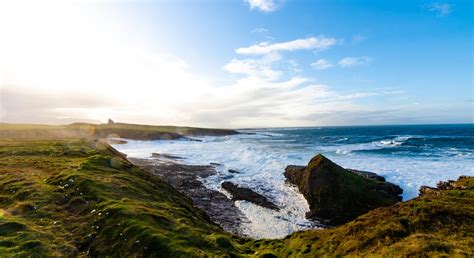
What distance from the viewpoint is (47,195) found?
15336 mm

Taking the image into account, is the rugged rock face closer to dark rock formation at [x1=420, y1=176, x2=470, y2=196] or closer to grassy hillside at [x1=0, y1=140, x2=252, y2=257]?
dark rock formation at [x1=420, y1=176, x2=470, y2=196]

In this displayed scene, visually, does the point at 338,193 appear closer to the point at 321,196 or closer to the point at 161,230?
the point at 321,196

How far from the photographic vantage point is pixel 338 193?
919 inches

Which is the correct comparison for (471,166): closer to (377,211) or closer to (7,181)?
(377,211)

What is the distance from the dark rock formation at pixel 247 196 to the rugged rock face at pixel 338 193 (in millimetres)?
3710

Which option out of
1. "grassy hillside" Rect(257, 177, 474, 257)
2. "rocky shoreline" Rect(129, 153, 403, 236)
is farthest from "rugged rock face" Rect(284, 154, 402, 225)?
"grassy hillside" Rect(257, 177, 474, 257)

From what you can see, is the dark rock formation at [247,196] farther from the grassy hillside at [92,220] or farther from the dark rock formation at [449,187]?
the dark rock formation at [449,187]

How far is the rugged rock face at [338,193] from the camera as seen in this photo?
22.2 m

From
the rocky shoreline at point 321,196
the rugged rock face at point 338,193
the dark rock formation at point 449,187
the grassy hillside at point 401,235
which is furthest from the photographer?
the rugged rock face at point 338,193

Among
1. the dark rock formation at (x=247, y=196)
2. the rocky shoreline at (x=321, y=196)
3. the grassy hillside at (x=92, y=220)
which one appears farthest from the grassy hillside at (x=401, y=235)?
the dark rock formation at (x=247, y=196)

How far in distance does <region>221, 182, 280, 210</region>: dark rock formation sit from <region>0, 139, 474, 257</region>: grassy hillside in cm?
1074

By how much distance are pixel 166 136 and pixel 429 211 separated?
114m

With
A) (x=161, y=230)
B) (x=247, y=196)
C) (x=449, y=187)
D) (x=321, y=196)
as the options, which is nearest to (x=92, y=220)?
(x=161, y=230)

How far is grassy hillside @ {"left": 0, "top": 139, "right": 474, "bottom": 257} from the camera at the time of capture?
10.2m
